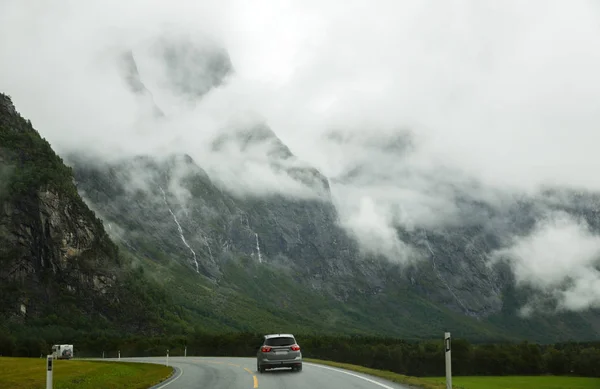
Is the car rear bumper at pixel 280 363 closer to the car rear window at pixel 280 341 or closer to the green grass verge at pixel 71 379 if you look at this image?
the car rear window at pixel 280 341

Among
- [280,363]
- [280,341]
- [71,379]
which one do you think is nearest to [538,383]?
[280,341]

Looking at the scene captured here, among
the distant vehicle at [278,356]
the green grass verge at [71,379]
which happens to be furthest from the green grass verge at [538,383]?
the green grass verge at [71,379]

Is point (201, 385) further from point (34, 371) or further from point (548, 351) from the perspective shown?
point (548, 351)

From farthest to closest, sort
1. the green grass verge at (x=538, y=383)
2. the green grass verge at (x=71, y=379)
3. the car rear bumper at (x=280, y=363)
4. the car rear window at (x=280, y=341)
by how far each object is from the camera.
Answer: the green grass verge at (x=538, y=383)
the car rear window at (x=280, y=341)
the car rear bumper at (x=280, y=363)
the green grass verge at (x=71, y=379)

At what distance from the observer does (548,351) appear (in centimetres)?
14525

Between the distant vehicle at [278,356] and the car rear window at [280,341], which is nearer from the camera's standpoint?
the distant vehicle at [278,356]

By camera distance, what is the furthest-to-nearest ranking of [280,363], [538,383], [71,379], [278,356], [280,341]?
[538,383] → [280,341] → [278,356] → [280,363] → [71,379]

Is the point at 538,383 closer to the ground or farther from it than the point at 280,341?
closer to the ground

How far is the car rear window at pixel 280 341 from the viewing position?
39625 mm

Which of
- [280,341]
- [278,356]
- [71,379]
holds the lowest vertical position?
[71,379]

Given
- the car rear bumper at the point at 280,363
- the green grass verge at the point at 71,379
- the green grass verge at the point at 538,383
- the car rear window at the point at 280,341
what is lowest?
the green grass verge at the point at 538,383

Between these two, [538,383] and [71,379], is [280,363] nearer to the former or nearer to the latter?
[71,379]

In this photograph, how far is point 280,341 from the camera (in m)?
39.9

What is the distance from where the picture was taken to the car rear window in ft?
130
